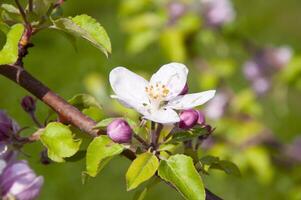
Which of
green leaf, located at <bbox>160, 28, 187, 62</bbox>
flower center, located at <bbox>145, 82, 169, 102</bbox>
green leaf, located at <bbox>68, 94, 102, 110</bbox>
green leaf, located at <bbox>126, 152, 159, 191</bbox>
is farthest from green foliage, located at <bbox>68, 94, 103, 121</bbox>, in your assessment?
green leaf, located at <bbox>160, 28, 187, 62</bbox>

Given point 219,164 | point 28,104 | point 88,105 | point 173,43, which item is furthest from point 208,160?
point 173,43

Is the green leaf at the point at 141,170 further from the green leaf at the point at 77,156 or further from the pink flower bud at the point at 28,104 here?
the pink flower bud at the point at 28,104

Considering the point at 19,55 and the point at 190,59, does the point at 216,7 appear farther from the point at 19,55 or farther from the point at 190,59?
the point at 19,55

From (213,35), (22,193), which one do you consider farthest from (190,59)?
(22,193)

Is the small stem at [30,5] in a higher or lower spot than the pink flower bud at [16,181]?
higher

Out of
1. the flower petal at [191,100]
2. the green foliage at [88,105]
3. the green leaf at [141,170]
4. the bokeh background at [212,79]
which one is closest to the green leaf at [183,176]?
the green leaf at [141,170]

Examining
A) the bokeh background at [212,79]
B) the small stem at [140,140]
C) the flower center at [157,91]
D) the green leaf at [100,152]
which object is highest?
the flower center at [157,91]

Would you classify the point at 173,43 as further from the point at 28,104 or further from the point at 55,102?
the point at 55,102

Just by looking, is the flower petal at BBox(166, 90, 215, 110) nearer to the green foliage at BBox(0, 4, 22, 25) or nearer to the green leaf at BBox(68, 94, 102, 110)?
the green leaf at BBox(68, 94, 102, 110)
